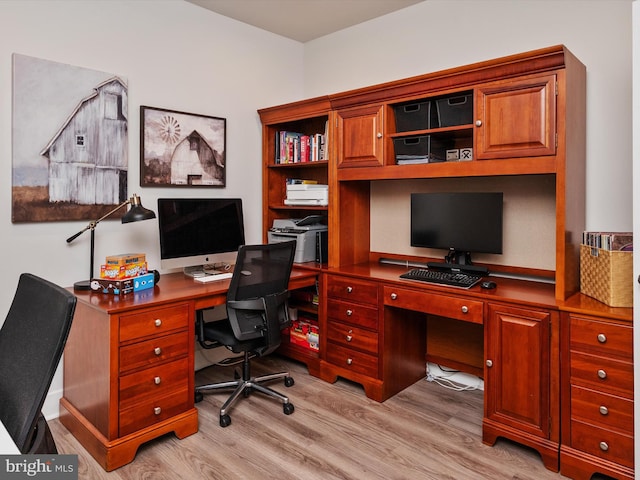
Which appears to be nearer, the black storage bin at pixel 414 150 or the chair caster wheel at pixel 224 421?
the chair caster wheel at pixel 224 421

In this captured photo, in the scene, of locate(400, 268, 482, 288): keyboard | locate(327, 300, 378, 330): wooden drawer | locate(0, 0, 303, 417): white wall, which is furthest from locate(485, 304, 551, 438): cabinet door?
locate(0, 0, 303, 417): white wall

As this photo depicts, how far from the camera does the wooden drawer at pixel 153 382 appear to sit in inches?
86.2

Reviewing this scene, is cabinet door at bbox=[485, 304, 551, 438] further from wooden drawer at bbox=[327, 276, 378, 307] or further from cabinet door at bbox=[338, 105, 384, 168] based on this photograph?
cabinet door at bbox=[338, 105, 384, 168]

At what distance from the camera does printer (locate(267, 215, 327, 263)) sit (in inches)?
133

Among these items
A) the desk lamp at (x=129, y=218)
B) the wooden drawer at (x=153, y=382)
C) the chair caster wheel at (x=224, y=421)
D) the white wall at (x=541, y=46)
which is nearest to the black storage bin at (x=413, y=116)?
the white wall at (x=541, y=46)

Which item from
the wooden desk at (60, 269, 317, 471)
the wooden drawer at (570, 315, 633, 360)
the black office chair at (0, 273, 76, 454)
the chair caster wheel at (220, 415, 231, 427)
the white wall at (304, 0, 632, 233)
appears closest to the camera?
the black office chair at (0, 273, 76, 454)

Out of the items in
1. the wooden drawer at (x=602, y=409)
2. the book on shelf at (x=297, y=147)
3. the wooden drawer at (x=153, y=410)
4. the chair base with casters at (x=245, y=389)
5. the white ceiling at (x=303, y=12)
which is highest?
the white ceiling at (x=303, y=12)

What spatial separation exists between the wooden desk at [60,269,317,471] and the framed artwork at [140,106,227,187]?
0.93 m

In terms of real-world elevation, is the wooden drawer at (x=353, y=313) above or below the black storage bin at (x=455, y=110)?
below

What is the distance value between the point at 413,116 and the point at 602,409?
1.87 m

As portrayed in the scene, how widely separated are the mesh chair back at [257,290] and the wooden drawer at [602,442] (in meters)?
1.60

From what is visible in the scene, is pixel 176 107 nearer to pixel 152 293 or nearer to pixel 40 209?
pixel 40 209

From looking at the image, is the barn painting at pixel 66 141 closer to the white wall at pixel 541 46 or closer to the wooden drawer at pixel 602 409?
the white wall at pixel 541 46

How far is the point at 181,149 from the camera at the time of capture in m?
3.18
